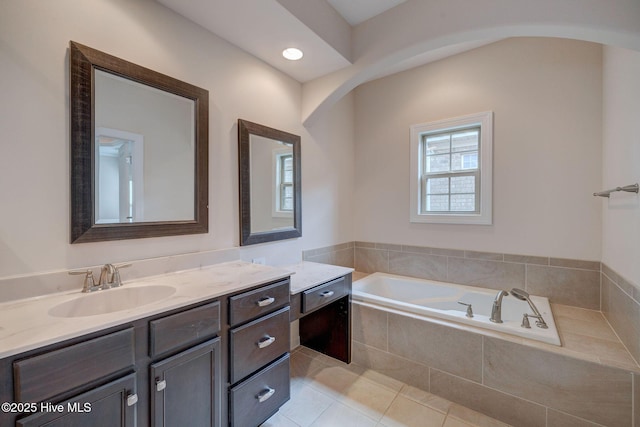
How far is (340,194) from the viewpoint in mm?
3195

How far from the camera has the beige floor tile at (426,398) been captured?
6.01 ft

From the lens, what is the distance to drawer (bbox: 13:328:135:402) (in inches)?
31.6

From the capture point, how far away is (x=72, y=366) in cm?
88

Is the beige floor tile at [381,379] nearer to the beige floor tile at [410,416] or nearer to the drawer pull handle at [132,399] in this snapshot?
the beige floor tile at [410,416]

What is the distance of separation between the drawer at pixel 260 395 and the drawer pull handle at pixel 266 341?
0.15 m

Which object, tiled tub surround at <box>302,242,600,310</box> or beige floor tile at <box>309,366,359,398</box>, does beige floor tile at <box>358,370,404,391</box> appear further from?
tiled tub surround at <box>302,242,600,310</box>

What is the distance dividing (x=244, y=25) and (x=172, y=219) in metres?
1.36

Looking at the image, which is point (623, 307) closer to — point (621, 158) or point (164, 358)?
point (621, 158)

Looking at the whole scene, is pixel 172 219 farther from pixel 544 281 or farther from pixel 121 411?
pixel 544 281

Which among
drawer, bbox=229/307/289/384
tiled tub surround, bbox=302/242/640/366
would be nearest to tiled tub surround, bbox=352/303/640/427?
tiled tub surround, bbox=302/242/640/366

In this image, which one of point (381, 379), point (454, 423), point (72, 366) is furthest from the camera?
point (381, 379)

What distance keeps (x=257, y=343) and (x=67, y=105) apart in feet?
4.98

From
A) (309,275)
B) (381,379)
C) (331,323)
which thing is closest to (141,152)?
(309,275)

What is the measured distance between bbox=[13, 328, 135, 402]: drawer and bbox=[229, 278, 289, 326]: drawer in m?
0.44
